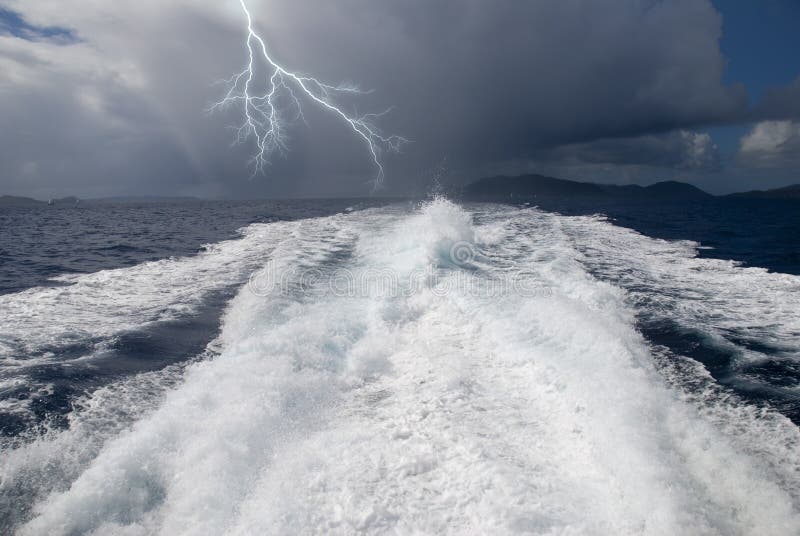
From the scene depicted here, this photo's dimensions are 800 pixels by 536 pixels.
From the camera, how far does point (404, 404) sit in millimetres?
5262

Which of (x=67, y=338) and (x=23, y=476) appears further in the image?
(x=67, y=338)

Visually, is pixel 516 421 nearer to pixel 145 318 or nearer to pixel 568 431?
pixel 568 431

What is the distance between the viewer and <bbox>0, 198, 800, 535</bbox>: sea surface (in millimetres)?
3508

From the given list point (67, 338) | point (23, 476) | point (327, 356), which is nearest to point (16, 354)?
point (67, 338)

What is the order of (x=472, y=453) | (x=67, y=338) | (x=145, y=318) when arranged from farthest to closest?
(x=145, y=318)
(x=67, y=338)
(x=472, y=453)

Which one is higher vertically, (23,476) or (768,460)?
(768,460)

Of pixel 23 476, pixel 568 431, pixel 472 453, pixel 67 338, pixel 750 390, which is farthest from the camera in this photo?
pixel 67 338

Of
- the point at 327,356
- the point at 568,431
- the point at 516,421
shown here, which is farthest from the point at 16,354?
the point at 568,431

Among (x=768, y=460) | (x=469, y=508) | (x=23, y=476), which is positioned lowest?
(x=23, y=476)

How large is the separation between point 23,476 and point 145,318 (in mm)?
4881

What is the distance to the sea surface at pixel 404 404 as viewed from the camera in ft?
11.5

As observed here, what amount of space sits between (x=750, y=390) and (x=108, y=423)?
25.6 feet

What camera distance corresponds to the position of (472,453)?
4207 millimetres

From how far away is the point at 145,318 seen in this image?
A: 8.47 m
